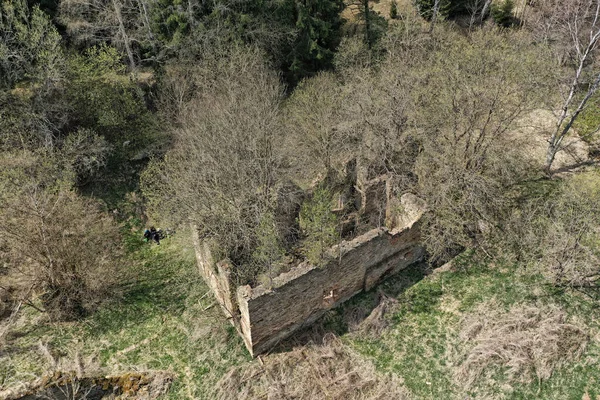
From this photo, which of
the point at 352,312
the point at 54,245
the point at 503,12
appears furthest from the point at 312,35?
the point at 54,245

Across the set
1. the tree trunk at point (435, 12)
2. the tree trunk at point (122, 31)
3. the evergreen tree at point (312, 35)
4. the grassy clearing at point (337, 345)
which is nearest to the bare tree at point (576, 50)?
the tree trunk at point (435, 12)

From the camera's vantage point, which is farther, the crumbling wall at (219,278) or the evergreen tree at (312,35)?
the evergreen tree at (312,35)

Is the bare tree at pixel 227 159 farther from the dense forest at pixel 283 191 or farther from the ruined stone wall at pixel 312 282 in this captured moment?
the ruined stone wall at pixel 312 282

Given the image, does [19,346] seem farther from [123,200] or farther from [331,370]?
[331,370]

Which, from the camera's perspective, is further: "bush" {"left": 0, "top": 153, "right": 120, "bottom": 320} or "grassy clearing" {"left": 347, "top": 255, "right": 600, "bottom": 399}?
"bush" {"left": 0, "top": 153, "right": 120, "bottom": 320}

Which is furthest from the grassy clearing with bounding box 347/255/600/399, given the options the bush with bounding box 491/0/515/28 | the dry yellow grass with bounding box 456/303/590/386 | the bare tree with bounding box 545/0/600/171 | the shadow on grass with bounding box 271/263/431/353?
the bush with bounding box 491/0/515/28

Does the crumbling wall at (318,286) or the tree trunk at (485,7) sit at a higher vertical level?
the tree trunk at (485,7)

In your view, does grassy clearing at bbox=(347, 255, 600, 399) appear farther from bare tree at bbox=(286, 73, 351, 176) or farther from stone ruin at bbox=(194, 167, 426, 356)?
bare tree at bbox=(286, 73, 351, 176)
